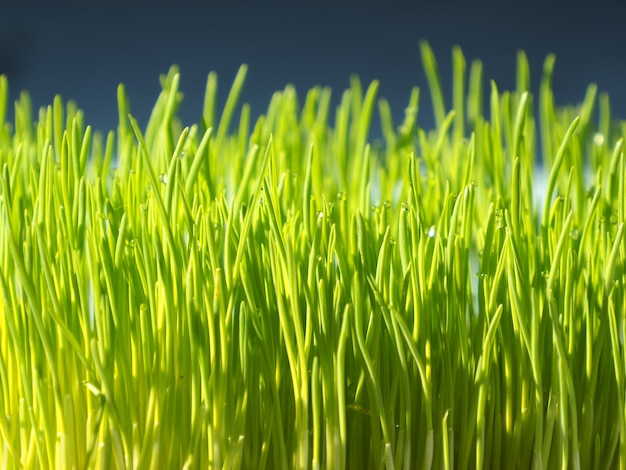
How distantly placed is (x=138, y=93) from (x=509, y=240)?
2558 mm

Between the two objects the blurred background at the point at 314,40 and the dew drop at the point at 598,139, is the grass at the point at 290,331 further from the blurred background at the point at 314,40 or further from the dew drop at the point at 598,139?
the blurred background at the point at 314,40

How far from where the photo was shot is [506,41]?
2785 mm

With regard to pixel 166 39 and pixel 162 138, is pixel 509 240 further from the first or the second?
pixel 166 39

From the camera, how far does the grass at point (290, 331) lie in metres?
0.50

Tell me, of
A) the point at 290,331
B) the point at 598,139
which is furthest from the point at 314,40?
the point at 290,331

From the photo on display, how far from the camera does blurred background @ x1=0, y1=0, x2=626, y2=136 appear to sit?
2.80 meters

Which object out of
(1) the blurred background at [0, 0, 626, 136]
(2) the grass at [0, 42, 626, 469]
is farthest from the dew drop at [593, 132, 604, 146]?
(1) the blurred background at [0, 0, 626, 136]

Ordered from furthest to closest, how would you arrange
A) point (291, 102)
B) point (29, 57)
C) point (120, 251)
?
1. point (29, 57)
2. point (291, 102)
3. point (120, 251)

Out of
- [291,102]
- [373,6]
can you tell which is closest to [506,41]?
[373,6]

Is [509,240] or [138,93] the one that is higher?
[138,93]

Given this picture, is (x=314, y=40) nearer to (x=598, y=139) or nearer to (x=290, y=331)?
(x=598, y=139)

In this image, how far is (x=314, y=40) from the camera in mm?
2895

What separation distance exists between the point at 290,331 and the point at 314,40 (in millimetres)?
2547

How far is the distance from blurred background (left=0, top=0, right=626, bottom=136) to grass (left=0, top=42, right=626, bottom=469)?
2.31 meters
